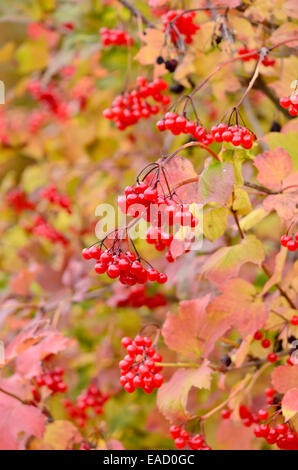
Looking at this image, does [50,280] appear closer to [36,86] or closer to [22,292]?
[22,292]

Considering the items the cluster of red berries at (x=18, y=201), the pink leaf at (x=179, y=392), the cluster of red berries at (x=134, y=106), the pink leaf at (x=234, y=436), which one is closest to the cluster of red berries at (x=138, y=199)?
the pink leaf at (x=179, y=392)

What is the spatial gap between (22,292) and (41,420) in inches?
26.7

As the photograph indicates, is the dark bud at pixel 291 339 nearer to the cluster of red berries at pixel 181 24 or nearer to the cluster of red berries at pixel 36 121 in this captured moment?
the cluster of red berries at pixel 181 24

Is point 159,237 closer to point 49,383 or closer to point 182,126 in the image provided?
point 182,126

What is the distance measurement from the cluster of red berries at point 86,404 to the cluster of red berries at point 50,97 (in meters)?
1.34

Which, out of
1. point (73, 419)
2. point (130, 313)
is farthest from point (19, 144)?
point (73, 419)

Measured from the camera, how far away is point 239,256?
1.04 m

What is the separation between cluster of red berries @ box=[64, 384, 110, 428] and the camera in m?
1.56

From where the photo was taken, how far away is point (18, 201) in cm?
254

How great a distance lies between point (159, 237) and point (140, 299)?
90 cm

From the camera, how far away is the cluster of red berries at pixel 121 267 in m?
0.88

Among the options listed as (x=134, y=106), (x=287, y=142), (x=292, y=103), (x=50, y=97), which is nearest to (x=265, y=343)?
(x=287, y=142)

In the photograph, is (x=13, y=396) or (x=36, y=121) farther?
(x=36, y=121)

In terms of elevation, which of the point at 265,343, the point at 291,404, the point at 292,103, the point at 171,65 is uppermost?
the point at 171,65
